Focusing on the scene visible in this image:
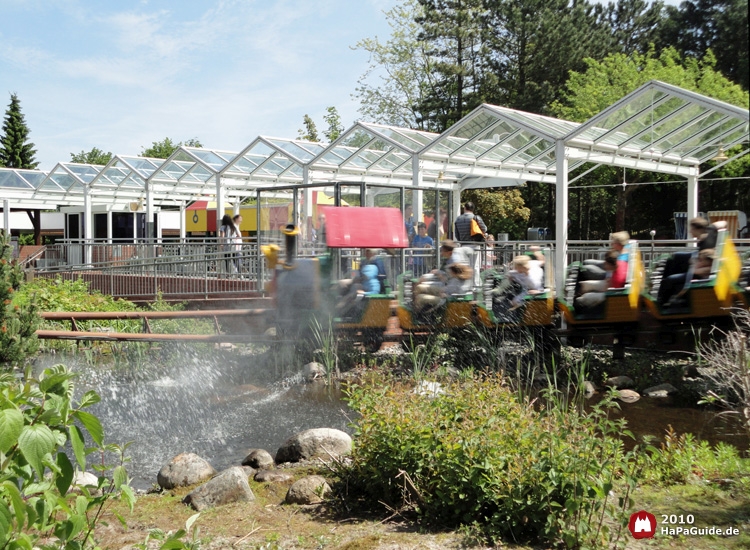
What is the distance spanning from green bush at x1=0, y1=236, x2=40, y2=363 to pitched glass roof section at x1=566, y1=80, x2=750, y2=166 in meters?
10.9

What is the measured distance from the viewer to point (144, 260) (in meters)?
22.0

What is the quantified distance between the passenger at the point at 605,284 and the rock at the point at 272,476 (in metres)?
6.21

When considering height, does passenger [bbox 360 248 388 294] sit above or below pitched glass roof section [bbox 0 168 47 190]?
below

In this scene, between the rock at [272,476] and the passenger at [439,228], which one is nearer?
the rock at [272,476]

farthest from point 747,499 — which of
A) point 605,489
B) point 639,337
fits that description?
point 639,337

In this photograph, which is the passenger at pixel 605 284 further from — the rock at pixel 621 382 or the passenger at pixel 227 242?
the passenger at pixel 227 242

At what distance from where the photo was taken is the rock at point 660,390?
1090 cm

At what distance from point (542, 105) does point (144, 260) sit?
25260 millimetres

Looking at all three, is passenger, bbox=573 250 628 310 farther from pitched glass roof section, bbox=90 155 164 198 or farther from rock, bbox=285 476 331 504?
pitched glass roof section, bbox=90 155 164 198

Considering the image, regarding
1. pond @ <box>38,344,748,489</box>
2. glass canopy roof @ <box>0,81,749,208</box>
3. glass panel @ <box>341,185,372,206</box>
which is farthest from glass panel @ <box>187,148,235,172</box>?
pond @ <box>38,344,748,489</box>

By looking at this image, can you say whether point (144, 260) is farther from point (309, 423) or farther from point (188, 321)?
point (309, 423)

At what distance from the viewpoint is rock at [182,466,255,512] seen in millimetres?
5914

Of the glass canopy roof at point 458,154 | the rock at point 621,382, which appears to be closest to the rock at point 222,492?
the rock at point 621,382

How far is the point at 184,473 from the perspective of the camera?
6840 millimetres
